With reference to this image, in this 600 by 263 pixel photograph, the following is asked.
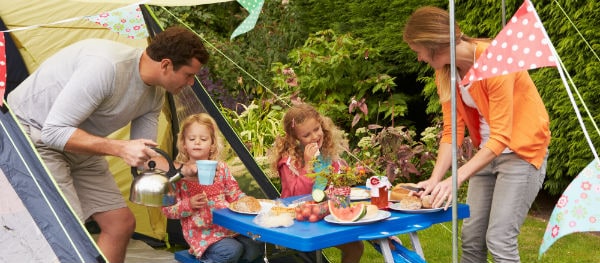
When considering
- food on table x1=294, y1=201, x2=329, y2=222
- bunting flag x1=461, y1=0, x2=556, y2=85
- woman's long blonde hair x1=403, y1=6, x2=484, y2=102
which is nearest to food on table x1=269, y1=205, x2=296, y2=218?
food on table x1=294, y1=201, x2=329, y2=222

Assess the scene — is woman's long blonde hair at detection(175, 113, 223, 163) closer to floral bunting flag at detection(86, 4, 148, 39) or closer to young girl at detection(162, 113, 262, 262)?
young girl at detection(162, 113, 262, 262)

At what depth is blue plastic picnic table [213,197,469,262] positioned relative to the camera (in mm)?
2484

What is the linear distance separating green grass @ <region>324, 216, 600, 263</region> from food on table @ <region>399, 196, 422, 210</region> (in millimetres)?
1292

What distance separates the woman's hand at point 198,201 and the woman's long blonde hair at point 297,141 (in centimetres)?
51

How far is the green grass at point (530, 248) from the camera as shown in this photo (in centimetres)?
Result: 425

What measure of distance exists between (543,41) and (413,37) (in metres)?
0.58

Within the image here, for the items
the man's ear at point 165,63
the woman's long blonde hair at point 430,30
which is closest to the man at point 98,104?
the man's ear at point 165,63

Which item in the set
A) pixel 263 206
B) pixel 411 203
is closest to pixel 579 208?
pixel 411 203

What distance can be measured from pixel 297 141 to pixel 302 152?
0.19ft

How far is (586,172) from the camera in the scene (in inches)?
94.1

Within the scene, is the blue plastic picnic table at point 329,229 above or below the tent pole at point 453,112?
below

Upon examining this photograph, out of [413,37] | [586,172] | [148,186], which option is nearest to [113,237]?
[148,186]

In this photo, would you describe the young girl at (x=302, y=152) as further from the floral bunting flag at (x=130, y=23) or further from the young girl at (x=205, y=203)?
the floral bunting flag at (x=130, y=23)

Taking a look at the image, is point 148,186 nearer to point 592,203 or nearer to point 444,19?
point 444,19
